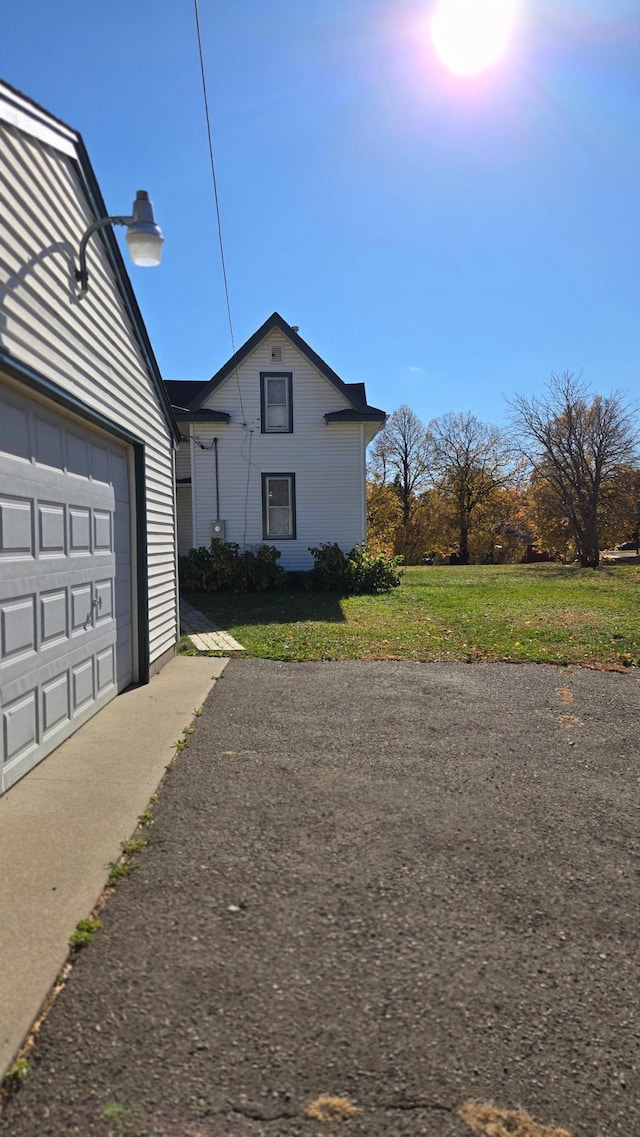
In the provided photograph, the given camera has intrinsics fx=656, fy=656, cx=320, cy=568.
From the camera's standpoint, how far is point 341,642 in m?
9.16

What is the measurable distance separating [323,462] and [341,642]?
26.2 ft

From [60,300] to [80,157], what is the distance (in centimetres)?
126

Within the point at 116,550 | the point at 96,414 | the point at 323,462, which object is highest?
the point at 323,462

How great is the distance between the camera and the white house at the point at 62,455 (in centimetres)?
385

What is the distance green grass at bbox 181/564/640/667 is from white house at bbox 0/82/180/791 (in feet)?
9.24

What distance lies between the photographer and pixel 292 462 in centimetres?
1625

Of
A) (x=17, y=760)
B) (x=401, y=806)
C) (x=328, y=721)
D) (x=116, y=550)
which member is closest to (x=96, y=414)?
(x=116, y=550)

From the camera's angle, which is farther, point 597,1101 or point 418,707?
point 418,707

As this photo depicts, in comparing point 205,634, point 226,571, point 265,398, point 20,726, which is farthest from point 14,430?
point 265,398

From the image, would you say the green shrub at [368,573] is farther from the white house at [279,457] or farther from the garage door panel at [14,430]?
the garage door panel at [14,430]

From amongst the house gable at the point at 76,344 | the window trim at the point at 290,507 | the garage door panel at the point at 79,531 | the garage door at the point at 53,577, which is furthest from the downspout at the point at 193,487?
the garage door panel at the point at 79,531

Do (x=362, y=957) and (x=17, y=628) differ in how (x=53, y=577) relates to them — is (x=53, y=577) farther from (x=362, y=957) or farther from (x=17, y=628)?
(x=362, y=957)

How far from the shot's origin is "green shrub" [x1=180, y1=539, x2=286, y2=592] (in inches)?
606

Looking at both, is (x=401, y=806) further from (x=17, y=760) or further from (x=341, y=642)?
(x=341, y=642)
